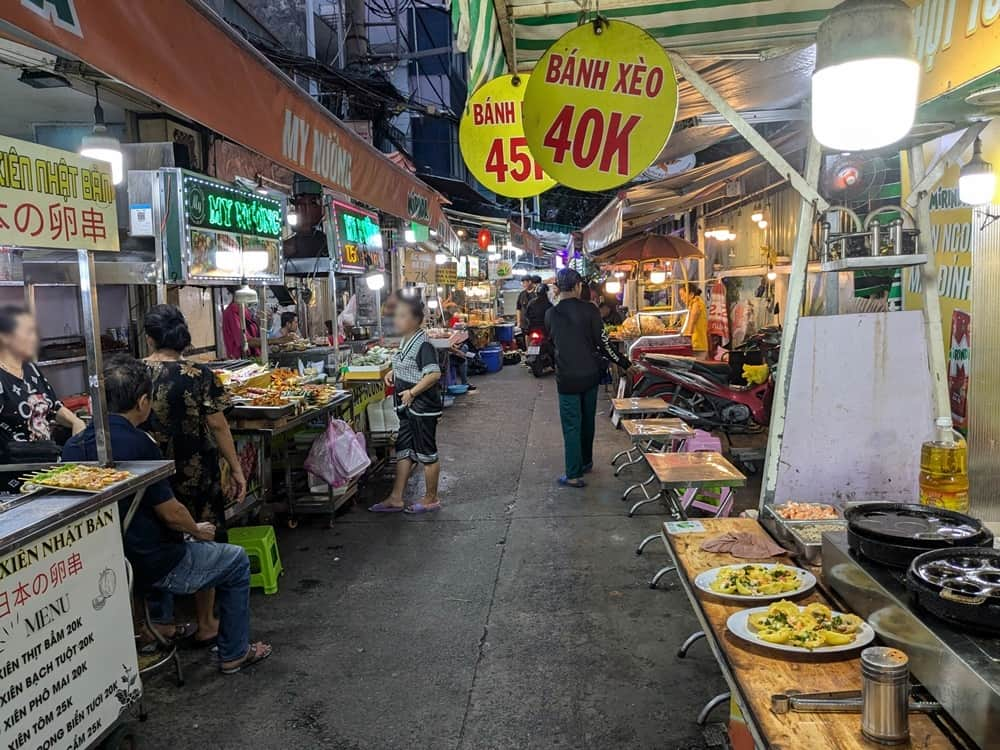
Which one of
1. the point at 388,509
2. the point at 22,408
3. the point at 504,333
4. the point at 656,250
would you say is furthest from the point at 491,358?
the point at 22,408

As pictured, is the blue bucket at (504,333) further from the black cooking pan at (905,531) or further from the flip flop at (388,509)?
the black cooking pan at (905,531)

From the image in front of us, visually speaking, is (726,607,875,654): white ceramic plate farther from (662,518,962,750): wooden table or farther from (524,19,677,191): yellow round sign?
(524,19,677,191): yellow round sign

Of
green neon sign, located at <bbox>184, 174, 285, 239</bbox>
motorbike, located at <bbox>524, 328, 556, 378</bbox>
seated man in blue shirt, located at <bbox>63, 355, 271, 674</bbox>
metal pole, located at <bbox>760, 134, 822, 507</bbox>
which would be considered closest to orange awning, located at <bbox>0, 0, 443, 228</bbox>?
seated man in blue shirt, located at <bbox>63, 355, 271, 674</bbox>

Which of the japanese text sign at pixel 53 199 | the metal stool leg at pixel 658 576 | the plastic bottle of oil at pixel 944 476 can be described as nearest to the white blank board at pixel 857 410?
the plastic bottle of oil at pixel 944 476

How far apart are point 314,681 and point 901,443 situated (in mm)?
3181

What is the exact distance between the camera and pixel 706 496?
671 cm

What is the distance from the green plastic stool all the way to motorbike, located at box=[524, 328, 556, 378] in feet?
39.2

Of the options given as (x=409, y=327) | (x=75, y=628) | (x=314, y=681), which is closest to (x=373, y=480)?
(x=409, y=327)

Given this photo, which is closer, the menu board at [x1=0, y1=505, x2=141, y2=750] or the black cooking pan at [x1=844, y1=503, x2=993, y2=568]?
the black cooking pan at [x1=844, y1=503, x2=993, y2=568]

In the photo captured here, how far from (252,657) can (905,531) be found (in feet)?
11.2

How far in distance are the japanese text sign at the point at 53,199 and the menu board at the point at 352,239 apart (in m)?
4.63

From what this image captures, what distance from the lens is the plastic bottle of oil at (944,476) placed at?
10.2 feet

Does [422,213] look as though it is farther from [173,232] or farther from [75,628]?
[75,628]

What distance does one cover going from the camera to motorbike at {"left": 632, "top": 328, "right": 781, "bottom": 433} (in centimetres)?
878
